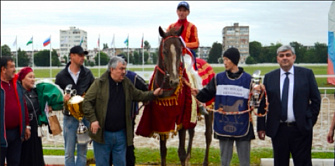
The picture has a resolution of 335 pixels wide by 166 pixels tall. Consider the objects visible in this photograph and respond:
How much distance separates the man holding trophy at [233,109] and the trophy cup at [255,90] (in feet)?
0.25

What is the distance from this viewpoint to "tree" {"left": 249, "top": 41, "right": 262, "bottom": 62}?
95.6m

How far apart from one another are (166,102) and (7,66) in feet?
7.79

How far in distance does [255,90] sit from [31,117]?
3.15 meters

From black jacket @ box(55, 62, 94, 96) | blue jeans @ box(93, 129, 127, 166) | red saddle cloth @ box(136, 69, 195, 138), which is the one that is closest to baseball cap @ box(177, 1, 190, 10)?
red saddle cloth @ box(136, 69, 195, 138)

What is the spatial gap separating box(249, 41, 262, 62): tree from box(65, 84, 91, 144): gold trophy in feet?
297

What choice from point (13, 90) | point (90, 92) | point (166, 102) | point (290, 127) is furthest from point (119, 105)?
point (290, 127)

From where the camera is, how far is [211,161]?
7.60 meters

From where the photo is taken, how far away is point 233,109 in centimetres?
520

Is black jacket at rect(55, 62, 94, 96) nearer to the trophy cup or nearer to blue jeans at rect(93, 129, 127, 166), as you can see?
blue jeans at rect(93, 129, 127, 166)

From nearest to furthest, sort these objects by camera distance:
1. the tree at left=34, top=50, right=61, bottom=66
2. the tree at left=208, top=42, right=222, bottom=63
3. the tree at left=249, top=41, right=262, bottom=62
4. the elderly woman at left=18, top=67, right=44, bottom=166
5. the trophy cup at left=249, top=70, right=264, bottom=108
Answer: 1. the trophy cup at left=249, top=70, right=264, bottom=108
2. the elderly woman at left=18, top=67, right=44, bottom=166
3. the tree at left=34, top=50, right=61, bottom=66
4. the tree at left=208, top=42, right=222, bottom=63
5. the tree at left=249, top=41, right=262, bottom=62

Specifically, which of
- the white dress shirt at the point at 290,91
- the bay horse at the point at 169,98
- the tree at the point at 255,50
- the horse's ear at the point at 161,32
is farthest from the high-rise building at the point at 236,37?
the white dress shirt at the point at 290,91

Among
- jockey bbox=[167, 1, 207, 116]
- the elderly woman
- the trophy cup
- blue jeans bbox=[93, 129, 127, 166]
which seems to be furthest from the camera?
jockey bbox=[167, 1, 207, 116]

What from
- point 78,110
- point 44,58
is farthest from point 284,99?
point 44,58

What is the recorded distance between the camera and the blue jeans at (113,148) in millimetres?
5297
